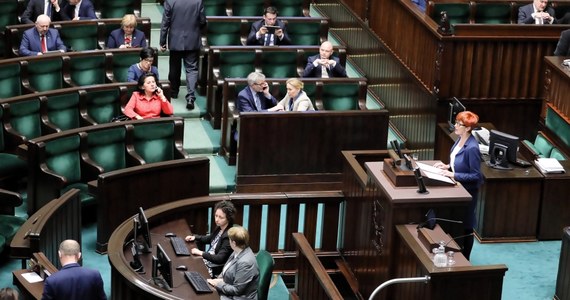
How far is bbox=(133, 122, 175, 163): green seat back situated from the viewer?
26.4 ft

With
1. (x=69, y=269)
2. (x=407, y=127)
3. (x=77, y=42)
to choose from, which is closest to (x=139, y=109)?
(x=77, y=42)

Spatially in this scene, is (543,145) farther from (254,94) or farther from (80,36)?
(80,36)

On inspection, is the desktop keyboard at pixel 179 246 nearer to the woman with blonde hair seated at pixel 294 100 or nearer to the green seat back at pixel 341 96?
the woman with blonde hair seated at pixel 294 100

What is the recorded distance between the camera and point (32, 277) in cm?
597

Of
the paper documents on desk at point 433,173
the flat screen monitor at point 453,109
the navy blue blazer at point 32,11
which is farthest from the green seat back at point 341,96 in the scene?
the navy blue blazer at point 32,11

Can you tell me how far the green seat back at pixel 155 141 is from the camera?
8.04 meters

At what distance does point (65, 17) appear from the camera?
993 cm

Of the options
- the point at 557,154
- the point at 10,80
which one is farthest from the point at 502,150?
the point at 10,80

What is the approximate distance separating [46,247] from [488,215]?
3.14 m

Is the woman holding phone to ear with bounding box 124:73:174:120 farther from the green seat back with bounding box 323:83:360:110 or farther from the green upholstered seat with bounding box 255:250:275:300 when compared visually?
the green upholstered seat with bounding box 255:250:275:300

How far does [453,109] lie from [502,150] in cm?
70

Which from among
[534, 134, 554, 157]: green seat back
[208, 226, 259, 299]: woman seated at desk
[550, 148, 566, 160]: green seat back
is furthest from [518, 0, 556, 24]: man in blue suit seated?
[208, 226, 259, 299]: woman seated at desk

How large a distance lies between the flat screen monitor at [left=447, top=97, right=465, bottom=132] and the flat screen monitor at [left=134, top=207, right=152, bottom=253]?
288cm

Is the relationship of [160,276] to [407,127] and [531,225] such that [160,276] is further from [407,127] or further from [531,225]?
[407,127]
